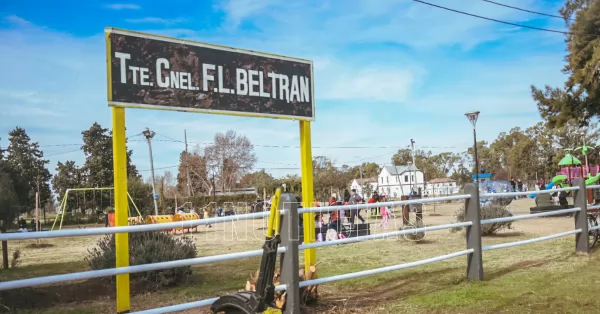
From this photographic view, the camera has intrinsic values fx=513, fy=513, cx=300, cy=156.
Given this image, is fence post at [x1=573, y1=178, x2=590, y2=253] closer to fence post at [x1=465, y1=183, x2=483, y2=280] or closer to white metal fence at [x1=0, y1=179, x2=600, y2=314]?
white metal fence at [x1=0, y1=179, x2=600, y2=314]

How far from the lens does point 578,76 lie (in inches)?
861

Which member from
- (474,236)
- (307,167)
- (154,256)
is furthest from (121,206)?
(474,236)

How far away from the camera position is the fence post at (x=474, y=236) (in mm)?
6457

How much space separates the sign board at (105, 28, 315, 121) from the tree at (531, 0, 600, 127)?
1839 cm

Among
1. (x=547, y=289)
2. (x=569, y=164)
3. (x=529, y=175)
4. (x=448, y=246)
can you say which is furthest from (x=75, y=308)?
(x=529, y=175)

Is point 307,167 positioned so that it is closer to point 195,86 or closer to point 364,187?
point 195,86

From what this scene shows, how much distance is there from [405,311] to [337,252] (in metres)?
5.69

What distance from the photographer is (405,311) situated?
5.16m

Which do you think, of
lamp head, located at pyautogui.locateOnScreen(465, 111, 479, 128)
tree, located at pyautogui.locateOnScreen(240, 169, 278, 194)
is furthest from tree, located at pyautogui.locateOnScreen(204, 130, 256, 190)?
lamp head, located at pyautogui.locateOnScreen(465, 111, 479, 128)

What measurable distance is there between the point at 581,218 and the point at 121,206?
7.05 m

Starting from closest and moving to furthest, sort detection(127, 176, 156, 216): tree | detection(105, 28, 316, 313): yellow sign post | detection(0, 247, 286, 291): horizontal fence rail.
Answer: detection(0, 247, 286, 291): horizontal fence rail, detection(105, 28, 316, 313): yellow sign post, detection(127, 176, 156, 216): tree

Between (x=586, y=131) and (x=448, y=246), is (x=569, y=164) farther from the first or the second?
(x=586, y=131)

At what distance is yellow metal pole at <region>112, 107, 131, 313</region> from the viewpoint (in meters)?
4.51

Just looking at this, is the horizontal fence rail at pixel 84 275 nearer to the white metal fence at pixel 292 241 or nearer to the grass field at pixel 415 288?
the white metal fence at pixel 292 241
